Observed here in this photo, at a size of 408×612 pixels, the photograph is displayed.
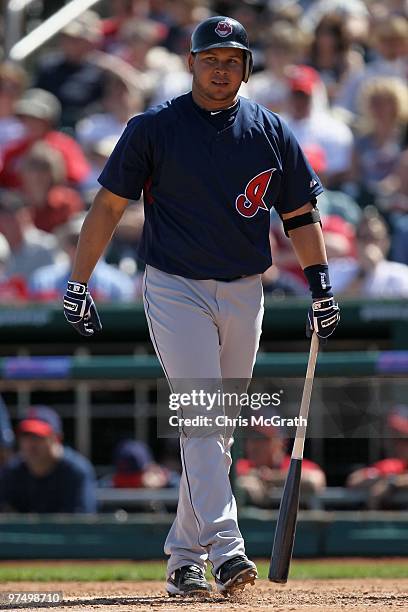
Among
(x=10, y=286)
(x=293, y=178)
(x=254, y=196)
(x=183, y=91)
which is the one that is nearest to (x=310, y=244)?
(x=293, y=178)

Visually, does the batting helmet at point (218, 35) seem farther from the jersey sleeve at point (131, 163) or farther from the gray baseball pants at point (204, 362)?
the gray baseball pants at point (204, 362)

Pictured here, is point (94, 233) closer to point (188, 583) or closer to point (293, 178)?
point (293, 178)

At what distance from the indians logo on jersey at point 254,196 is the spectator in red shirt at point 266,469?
2.65 metres

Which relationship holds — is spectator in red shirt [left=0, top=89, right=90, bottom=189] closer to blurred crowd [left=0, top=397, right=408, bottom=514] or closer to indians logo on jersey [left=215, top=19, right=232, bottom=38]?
blurred crowd [left=0, top=397, right=408, bottom=514]

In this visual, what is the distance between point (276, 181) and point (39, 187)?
4994mm

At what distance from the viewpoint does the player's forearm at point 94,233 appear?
4.46 m

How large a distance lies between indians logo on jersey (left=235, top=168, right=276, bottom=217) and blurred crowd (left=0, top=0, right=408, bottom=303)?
335 centimetres

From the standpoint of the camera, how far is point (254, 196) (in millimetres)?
4453

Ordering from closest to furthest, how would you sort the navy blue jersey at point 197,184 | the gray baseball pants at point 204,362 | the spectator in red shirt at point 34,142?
the gray baseball pants at point 204,362, the navy blue jersey at point 197,184, the spectator in red shirt at point 34,142

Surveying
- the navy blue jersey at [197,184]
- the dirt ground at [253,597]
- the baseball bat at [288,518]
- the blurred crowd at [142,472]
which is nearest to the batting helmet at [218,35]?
the navy blue jersey at [197,184]

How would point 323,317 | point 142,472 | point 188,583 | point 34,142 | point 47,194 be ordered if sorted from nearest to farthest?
point 188,583 → point 323,317 → point 142,472 → point 47,194 → point 34,142

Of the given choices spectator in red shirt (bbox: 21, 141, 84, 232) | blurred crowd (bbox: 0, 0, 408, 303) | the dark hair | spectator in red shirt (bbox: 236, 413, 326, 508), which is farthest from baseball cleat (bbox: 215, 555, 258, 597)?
the dark hair

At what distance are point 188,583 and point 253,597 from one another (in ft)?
0.78

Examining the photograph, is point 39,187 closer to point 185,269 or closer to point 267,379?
point 267,379
